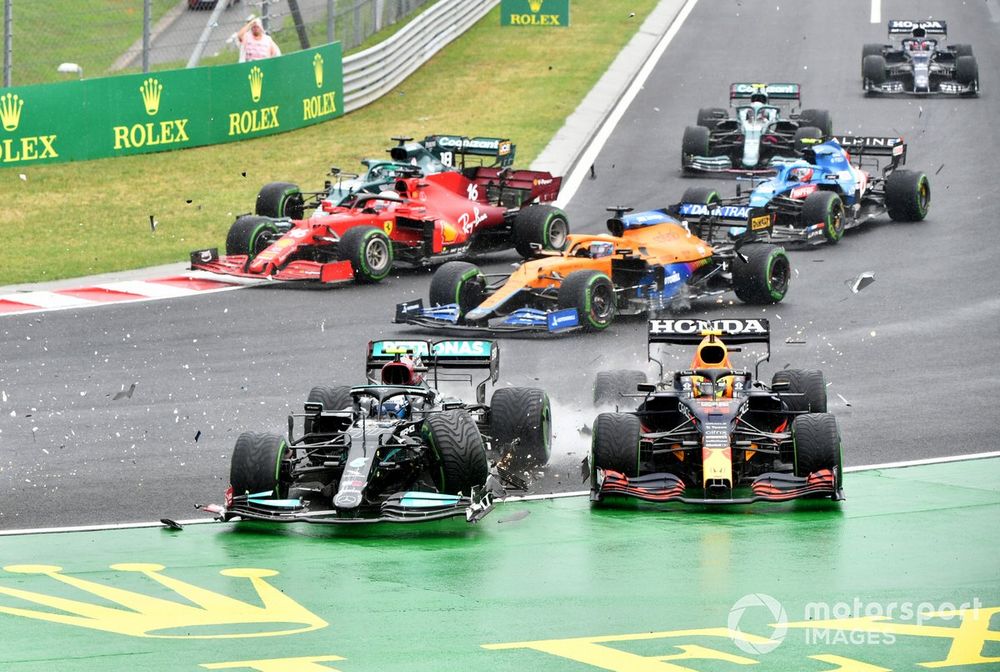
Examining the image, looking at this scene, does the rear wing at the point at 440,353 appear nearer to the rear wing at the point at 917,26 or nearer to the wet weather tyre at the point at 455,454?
the wet weather tyre at the point at 455,454

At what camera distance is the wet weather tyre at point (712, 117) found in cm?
3469

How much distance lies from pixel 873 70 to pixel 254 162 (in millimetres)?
15210

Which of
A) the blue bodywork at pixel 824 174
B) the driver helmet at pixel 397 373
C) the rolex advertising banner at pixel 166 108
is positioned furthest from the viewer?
the rolex advertising banner at pixel 166 108

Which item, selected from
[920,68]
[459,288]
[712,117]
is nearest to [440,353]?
[459,288]

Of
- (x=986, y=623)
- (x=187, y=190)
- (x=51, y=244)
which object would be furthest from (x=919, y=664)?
(x=187, y=190)

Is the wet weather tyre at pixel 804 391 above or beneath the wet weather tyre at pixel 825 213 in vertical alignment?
beneath

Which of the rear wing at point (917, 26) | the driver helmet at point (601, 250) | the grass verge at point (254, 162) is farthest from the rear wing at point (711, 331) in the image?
the rear wing at point (917, 26)

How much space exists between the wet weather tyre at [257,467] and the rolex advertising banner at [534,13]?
3354 centimetres

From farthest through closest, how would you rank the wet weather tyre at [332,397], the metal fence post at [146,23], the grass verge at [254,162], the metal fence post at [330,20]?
the metal fence post at [330,20] → the metal fence post at [146,23] → the grass verge at [254,162] → the wet weather tyre at [332,397]

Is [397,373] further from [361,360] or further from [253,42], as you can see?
[253,42]

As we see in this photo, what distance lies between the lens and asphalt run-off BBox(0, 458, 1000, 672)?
435 inches

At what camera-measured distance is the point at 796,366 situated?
67.5 feet

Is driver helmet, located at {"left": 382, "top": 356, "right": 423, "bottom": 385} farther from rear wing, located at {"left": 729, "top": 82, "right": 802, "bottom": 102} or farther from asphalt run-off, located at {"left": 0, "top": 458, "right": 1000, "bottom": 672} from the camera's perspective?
rear wing, located at {"left": 729, "top": 82, "right": 802, "bottom": 102}

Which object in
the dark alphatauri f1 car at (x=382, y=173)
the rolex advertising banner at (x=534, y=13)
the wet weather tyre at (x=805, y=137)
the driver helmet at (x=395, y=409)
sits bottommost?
the driver helmet at (x=395, y=409)
